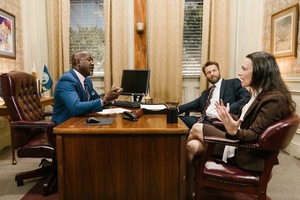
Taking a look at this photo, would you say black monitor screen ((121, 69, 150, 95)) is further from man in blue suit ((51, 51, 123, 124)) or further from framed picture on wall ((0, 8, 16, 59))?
framed picture on wall ((0, 8, 16, 59))

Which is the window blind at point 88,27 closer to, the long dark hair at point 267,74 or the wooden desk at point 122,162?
the wooden desk at point 122,162

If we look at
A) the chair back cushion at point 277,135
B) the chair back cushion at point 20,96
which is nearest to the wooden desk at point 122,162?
the chair back cushion at point 277,135

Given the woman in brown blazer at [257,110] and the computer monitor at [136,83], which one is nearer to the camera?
the woman in brown blazer at [257,110]

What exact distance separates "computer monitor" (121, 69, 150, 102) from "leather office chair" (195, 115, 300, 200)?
1646mm

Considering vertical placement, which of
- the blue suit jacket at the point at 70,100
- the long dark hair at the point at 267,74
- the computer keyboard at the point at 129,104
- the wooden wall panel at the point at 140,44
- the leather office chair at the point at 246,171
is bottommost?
the leather office chair at the point at 246,171

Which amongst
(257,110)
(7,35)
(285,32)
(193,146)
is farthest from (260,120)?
(7,35)

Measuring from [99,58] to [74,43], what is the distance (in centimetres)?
46

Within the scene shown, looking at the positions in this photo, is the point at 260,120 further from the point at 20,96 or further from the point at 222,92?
the point at 20,96

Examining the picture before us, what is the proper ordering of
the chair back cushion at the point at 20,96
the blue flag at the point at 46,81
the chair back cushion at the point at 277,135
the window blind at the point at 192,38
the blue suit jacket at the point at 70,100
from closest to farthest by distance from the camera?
the chair back cushion at the point at 277,135
the blue suit jacket at the point at 70,100
the chair back cushion at the point at 20,96
the blue flag at the point at 46,81
the window blind at the point at 192,38

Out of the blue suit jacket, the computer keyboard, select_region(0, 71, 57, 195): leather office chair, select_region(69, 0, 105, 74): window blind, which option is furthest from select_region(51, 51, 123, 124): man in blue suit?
select_region(69, 0, 105, 74): window blind

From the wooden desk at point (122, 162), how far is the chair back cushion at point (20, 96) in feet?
2.44

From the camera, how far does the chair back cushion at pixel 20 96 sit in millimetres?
2098

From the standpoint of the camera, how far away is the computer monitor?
3.18 metres

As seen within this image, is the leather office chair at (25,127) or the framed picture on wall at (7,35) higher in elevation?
the framed picture on wall at (7,35)
